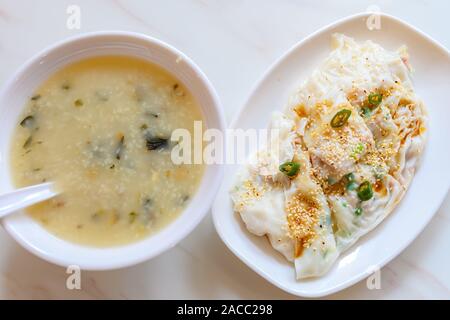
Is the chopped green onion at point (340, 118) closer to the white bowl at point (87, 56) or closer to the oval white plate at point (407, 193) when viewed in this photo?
the oval white plate at point (407, 193)

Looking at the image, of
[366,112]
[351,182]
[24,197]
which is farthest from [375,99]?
[24,197]

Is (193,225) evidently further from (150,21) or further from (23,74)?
(150,21)

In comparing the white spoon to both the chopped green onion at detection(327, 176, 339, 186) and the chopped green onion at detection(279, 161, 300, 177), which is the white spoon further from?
the chopped green onion at detection(327, 176, 339, 186)

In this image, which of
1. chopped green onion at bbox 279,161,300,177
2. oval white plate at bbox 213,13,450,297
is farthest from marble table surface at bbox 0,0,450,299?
chopped green onion at bbox 279,161,300,177

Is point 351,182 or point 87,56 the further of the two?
point 351,182

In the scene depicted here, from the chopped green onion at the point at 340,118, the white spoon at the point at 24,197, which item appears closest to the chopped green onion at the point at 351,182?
the chopped green onion at the point at 340,118

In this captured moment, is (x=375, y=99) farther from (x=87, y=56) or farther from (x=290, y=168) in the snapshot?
(x=87, y=56)
